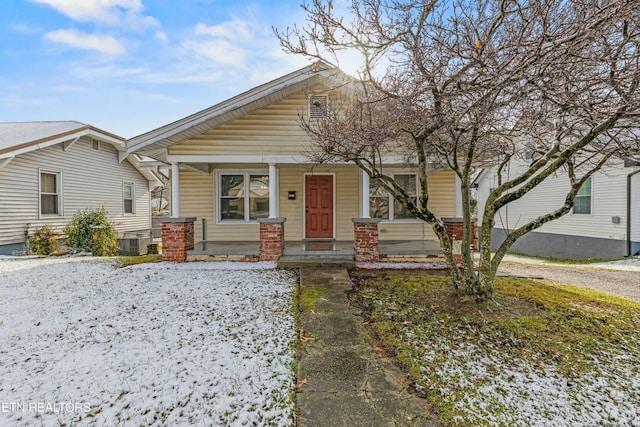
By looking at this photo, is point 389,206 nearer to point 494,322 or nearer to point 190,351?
point 494,322

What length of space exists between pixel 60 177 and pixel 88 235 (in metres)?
2.77

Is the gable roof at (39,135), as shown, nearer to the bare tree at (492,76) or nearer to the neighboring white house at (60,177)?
the neighboring white house at (60,177)

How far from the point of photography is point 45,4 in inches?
316

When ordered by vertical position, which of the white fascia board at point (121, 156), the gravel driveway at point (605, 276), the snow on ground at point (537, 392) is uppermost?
the white fascia board at point (121, 156)

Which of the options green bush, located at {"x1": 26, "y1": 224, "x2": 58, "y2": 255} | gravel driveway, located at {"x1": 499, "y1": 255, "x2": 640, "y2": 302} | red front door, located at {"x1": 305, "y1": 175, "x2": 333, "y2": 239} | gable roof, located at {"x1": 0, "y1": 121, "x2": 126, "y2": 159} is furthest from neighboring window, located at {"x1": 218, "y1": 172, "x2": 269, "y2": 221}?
gravel driveway, located at {"x1": 499, "y1": 255, "x2": 640, "y2": 302}

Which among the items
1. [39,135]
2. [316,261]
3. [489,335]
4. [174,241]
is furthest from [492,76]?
[39,135]

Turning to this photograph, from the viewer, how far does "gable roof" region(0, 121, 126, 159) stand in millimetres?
9320

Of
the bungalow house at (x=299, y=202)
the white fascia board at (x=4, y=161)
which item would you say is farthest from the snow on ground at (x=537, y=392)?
the white fascia board at (x=4, y=161)

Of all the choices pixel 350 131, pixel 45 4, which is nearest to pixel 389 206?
pixel 350 131

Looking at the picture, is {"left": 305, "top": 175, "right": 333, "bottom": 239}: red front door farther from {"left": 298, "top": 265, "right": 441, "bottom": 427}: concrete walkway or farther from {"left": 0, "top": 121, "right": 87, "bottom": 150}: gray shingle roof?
{"left": 0, "top": 121, "right": 87, "bottom": 150}: gray shingle roof

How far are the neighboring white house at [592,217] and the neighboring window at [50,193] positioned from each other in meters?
14.8

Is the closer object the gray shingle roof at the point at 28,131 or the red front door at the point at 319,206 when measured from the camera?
the red front door at the point at 319,206

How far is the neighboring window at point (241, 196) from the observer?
9.35 meters

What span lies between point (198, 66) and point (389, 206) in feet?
24.2
